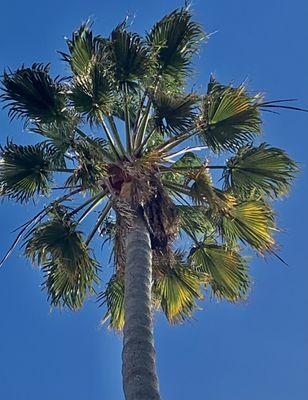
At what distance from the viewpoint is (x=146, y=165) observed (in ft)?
33.9

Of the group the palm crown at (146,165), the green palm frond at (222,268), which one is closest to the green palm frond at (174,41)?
the palm crown at (146,165)

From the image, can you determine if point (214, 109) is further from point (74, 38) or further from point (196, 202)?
point (74, 38)

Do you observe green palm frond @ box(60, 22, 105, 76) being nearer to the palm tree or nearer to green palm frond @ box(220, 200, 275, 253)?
the palm tree

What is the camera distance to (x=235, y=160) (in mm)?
11188

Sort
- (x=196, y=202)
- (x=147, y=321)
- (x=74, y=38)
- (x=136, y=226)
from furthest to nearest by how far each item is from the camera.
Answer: (x=74, y=38)
(x=196, y=202)
(x=136, y=226)
(x=147, y=321)

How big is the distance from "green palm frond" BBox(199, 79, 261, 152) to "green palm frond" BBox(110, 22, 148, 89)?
3.53ft

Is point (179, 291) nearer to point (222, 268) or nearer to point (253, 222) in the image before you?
point (222, 268)

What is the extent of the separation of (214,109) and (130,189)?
1.67m

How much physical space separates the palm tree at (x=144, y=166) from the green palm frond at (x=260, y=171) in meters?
0.01

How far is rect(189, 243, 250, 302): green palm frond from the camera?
37.7 ft

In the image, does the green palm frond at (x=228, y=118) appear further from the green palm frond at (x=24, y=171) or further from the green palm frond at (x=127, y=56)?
the green palm frond at (x=24, y=171)

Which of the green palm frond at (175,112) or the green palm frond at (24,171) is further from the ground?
the green palm frond at (175,112)

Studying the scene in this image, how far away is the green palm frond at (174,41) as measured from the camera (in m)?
11.6

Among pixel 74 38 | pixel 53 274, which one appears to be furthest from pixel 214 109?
pixel 53 274
